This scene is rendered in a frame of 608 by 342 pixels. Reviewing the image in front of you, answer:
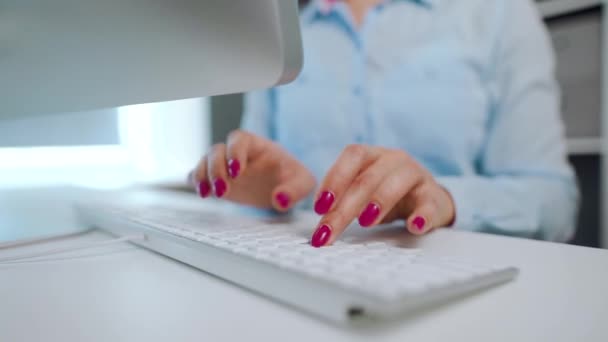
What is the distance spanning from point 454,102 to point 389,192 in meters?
0.53

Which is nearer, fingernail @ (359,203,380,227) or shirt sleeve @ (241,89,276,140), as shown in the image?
fingernail @ (359,203,380,227)

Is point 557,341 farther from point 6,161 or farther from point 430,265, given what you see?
point 6,161

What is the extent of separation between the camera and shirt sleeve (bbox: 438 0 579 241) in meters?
0.64

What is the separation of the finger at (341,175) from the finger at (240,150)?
0.13m

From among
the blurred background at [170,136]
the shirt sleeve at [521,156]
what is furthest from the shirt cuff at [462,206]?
the blurred background at [170,136]

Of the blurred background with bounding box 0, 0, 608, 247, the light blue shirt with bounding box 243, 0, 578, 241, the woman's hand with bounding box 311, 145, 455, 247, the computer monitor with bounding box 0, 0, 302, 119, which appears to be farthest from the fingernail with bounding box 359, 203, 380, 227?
the blurred background with bounding box 0, 0, 608, 247

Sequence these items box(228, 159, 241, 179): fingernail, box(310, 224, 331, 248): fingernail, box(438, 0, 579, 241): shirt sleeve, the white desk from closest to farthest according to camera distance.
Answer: the white desk, box(310, 224, 331, 248): fingernail, box(228, 159, 241, 179): fingernail, box(438, 0, 579, 241): shirt sleeve

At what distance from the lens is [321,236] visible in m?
0.33

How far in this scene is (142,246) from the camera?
405 millimetres

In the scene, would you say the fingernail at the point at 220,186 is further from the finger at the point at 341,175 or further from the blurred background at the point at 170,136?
the blurred background at the point at 170,136

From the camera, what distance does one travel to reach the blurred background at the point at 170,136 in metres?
0.70

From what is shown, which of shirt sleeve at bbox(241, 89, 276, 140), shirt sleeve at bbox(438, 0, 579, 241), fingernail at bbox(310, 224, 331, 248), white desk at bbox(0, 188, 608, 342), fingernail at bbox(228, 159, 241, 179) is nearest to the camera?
white desk at bbox(0, 188, 608, 342)

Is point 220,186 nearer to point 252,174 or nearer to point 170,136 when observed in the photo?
point 252,174

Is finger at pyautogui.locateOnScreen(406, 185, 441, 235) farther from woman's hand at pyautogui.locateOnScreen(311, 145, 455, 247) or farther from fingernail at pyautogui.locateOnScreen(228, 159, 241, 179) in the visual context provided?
fingernail at pyautogui.locateOnScreen(228, 159, 241, 179)
